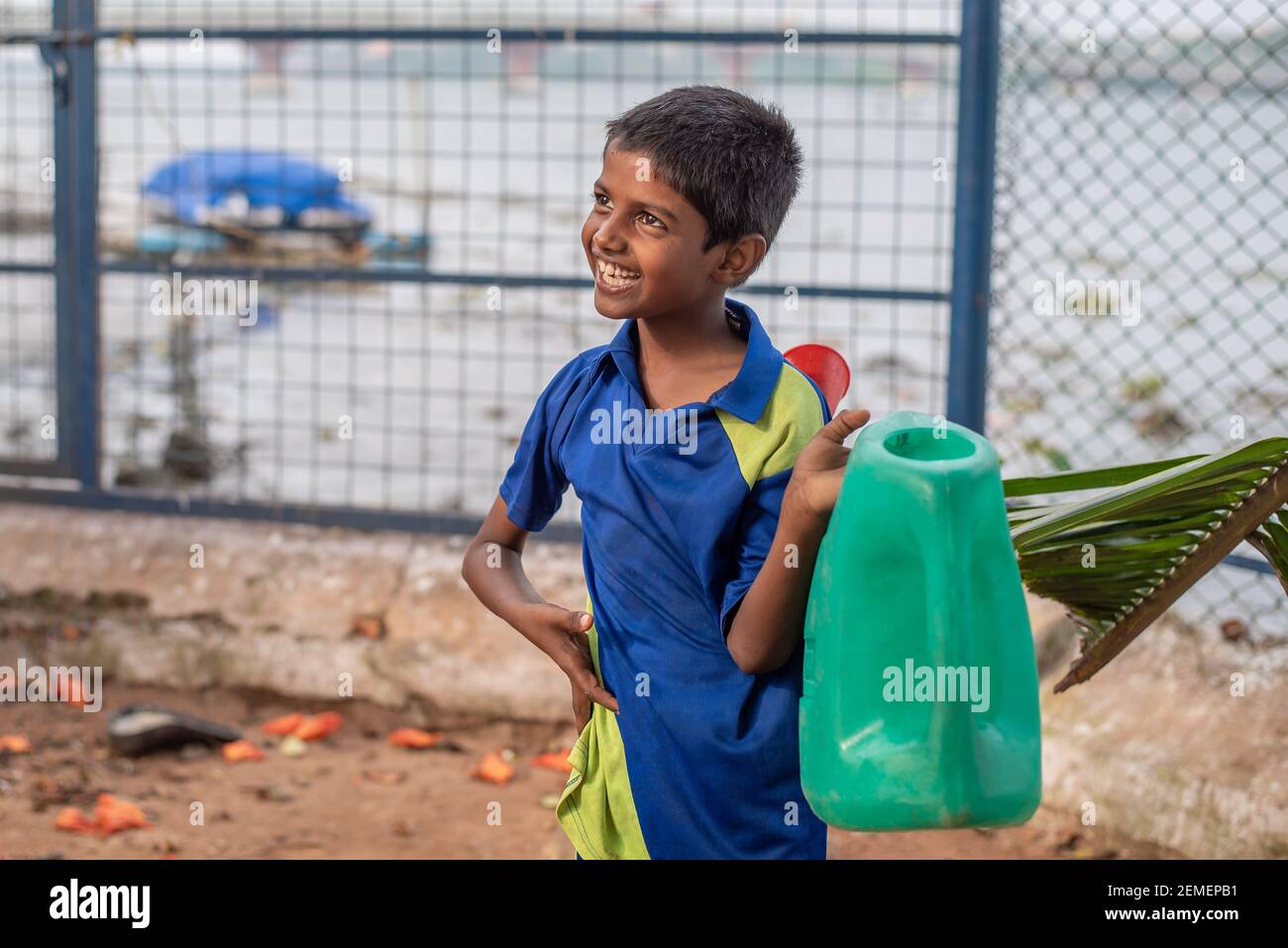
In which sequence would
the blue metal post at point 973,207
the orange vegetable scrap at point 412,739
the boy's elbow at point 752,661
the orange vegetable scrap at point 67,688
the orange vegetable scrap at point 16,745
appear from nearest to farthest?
the boy's elbow at point 752,661, the blue metal post at point 973,207, the orange vegetable scrap at point 16,745, the orange vegetable scrap at point 412,739, the orange vegetable scrap at point 67,688

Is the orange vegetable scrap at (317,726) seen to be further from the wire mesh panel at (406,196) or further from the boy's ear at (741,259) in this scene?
the boy's ear at (741,259)

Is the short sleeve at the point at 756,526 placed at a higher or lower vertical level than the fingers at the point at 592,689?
higher

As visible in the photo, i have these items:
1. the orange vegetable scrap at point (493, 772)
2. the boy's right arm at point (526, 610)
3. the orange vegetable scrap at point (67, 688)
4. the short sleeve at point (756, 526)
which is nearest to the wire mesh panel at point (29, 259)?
the orange vegetable scrap at point (67, 688)

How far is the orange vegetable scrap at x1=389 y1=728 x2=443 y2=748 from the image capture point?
443cm

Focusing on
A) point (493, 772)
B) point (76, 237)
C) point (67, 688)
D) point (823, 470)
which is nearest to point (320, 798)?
point (493, 772)

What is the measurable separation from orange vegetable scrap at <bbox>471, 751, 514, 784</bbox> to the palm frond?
2.14 meters

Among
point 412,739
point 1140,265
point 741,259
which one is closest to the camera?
point 741,259

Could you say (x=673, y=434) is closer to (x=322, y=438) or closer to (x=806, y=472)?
(x=806, y=472)

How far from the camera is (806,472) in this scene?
1620 mm

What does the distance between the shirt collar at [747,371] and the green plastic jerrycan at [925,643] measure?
27 centimetres

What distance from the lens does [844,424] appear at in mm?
1588

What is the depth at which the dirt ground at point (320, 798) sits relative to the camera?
12.2 ft

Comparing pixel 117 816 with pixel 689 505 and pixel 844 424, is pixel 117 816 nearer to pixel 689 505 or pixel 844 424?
pixel 689 505

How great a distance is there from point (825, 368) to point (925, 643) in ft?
1.74
